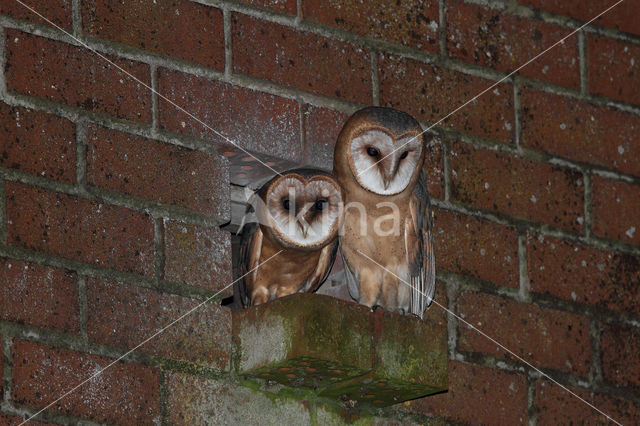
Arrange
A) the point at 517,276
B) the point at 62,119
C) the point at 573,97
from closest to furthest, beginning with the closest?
the point at 62,119 → the point at 517,276 → the point at 573,97

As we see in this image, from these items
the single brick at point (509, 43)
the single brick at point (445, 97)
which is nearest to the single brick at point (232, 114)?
the single brick at point (445, 97)

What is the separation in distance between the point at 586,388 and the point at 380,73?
0.73 m

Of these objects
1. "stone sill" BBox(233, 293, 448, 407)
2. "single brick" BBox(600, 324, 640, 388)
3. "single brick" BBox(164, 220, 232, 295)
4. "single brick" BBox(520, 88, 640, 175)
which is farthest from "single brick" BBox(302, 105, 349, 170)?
"single brick" BBox(600, 324, 640, 388)

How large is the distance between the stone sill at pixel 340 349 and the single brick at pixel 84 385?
18cm

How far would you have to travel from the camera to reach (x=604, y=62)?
296 centimetres

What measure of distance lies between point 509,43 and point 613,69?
27 cm

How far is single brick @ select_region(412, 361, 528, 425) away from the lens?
254 cm

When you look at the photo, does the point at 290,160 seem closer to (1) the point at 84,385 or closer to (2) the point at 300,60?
(2) the point at 300,60

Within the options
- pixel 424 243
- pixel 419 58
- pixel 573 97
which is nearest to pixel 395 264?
pixel 424 243

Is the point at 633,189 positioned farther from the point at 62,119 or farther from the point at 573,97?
the point at 62,119

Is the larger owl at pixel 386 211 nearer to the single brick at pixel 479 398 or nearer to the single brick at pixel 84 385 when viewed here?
the single brick at pixel 479 398

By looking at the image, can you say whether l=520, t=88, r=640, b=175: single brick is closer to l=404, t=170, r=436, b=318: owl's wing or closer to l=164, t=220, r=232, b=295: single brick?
l=404, t=170, r=436, b=318: owl's wing

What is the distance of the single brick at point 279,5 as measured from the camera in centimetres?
254

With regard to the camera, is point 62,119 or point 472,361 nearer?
point 62,119
